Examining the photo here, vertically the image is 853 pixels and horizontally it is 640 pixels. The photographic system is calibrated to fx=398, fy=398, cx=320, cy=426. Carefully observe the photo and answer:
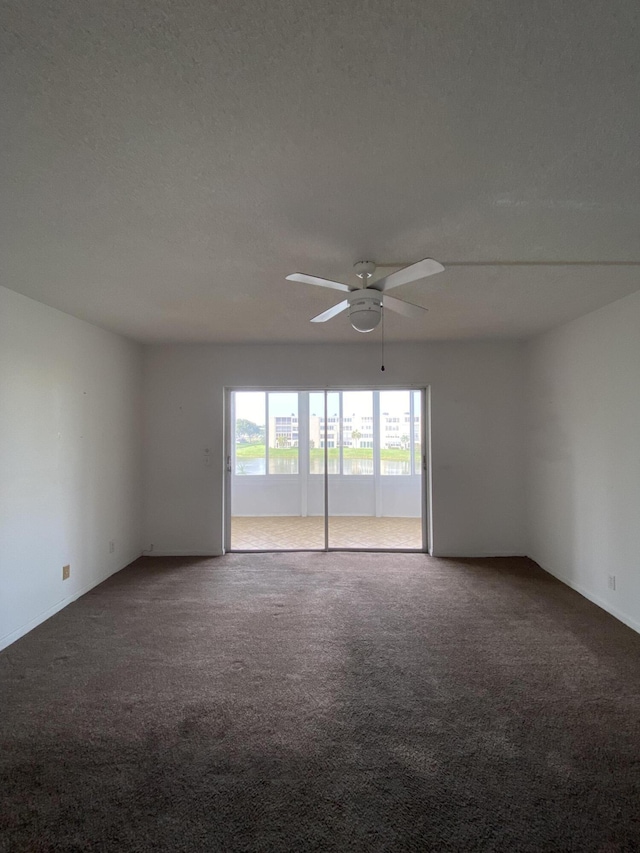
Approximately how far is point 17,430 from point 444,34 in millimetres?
3361

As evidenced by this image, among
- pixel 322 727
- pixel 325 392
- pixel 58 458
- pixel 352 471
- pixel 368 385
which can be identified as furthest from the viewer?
pixel 352 471

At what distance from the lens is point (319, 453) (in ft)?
21.7

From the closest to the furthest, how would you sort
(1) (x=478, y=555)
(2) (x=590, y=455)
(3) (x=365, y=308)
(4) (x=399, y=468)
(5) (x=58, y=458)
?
(3) (x=365, y=308)
(5) (x=58, y=458)
(2) (x=590, y=455)
(1) (x=478, y=555)
(4) (x=399, y=468)

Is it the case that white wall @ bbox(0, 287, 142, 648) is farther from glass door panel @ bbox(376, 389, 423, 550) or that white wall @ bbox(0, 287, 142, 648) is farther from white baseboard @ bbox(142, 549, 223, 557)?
glass door panel @ bbox(376, 389, 423, 550)

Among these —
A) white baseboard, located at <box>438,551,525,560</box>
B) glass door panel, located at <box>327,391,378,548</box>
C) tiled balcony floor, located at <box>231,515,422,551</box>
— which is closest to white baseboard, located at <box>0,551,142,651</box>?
tiled balcony floor, located at <box>231,515,422,551</box>

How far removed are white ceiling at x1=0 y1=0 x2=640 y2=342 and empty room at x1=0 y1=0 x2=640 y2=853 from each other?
1 centimetres

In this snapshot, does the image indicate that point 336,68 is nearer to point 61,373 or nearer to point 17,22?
point 17,22

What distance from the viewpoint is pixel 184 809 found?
5.15 ft

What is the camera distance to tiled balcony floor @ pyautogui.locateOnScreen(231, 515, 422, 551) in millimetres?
5238

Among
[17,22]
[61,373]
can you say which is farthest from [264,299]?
[17,22]

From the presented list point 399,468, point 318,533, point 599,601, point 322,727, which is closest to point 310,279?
point 322,727

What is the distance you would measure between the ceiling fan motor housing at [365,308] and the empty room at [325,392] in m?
0.02

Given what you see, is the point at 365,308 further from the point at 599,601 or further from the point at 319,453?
the point at 319,453

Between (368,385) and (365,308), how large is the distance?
A: 8.34 ft
